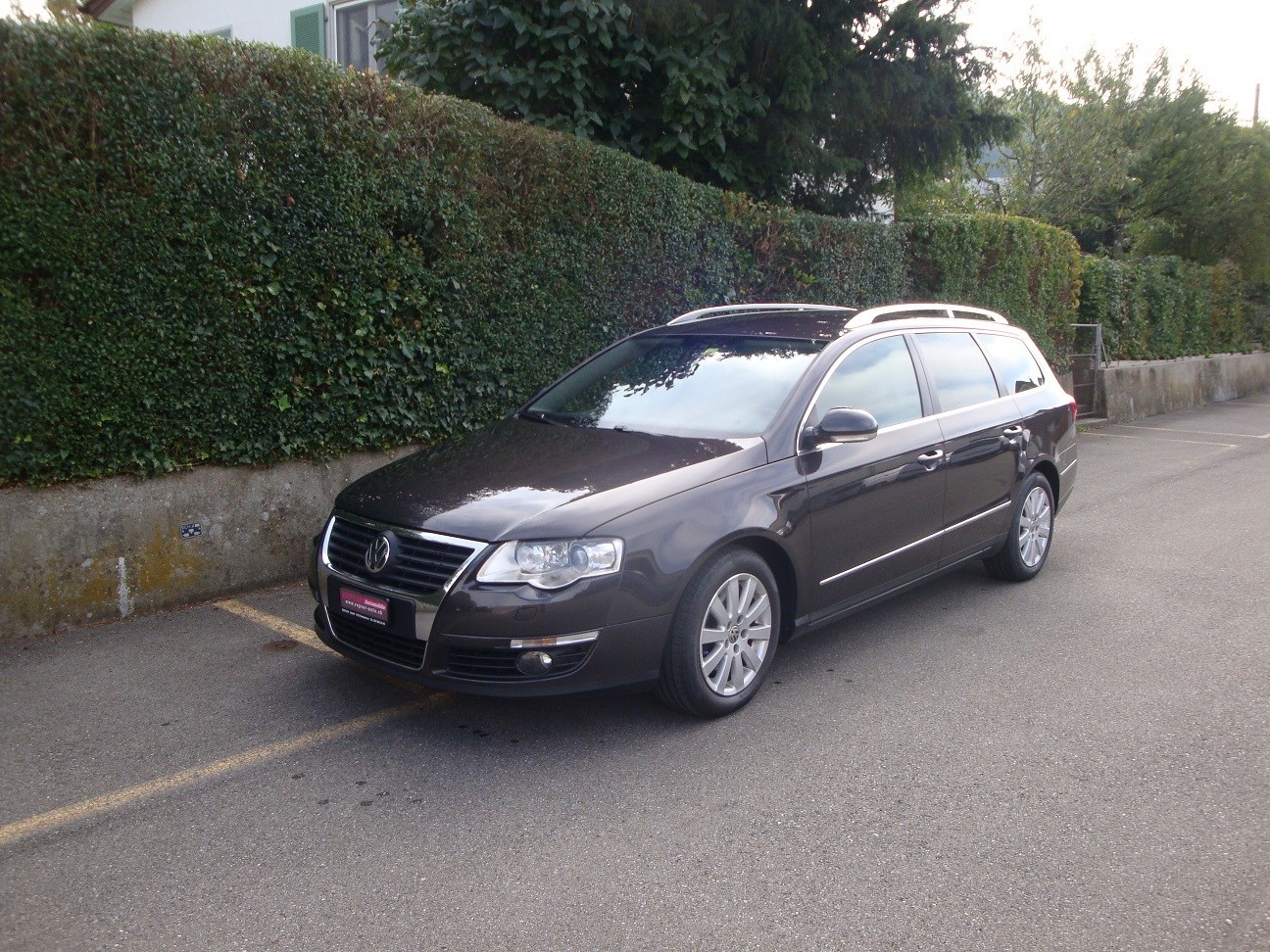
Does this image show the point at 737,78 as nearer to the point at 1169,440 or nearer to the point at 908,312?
the point at 908,312

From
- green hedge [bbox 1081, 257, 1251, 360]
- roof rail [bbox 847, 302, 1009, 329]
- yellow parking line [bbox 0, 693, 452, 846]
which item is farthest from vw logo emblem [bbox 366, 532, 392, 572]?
green hedge [bbox 1081, 257, 1251, 360]

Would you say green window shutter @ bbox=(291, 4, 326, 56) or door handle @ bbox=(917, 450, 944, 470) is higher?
green window shutter @ bbox=(291, 4, 326, 56)

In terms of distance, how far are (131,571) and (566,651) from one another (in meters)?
3.20

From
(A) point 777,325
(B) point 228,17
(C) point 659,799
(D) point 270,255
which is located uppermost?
(B) point 228,17

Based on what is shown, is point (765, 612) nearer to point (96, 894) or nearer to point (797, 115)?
point (96, 894)

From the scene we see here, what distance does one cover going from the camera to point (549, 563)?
397cm

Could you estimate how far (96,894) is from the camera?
3.15 metres

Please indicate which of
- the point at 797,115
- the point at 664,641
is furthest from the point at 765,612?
the point at 797,115

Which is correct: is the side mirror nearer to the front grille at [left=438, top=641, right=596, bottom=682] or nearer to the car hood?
the car hood

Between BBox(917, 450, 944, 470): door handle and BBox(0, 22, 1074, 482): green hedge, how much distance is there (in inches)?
132


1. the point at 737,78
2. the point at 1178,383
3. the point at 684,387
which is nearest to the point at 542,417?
the point at 684,387

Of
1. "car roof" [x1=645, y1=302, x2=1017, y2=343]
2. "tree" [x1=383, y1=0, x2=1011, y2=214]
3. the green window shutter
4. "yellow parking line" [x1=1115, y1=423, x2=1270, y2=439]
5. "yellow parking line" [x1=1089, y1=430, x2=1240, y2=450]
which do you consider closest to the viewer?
"car roof" [x1=645, y1=302, x2=1017, y2=343]

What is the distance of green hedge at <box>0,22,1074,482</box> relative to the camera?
17.7ft

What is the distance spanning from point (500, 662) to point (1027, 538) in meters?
3.96
